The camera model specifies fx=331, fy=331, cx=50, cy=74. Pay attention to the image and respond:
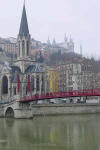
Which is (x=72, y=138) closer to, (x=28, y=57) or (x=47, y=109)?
(x=47, y=109)

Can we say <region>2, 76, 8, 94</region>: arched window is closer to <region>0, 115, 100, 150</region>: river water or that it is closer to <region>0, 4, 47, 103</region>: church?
<region>0, 4, 47, 103</region>: church

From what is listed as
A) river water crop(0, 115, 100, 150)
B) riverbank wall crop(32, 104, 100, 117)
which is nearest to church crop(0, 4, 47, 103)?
riverbank wall crop(32, 104, 100, 117)

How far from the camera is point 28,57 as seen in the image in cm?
10888

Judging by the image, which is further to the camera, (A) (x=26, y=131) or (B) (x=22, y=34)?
(B) (x=22, y=34)

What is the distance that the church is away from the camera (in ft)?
323

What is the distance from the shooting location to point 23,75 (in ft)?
340

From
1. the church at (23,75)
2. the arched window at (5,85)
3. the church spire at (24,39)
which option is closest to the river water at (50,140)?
the church at (23,75)

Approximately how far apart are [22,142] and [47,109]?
143ft

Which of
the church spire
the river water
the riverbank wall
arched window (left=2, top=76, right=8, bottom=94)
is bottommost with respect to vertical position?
the river water

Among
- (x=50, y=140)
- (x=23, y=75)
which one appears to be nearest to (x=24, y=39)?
(x=23, y=75)

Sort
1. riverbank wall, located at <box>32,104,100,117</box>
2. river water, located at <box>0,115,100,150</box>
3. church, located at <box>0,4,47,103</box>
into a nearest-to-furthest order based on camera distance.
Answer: river water, located at <box>0,115,100,150</box>, riverbank wall, located at <box>32,104,100,117</box>, church, located at <box>0,4,47,103</box>

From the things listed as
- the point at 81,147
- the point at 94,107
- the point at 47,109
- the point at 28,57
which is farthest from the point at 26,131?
the point at 28,57

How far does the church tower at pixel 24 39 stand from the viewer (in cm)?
10662

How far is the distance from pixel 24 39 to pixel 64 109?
34482 millimetres
